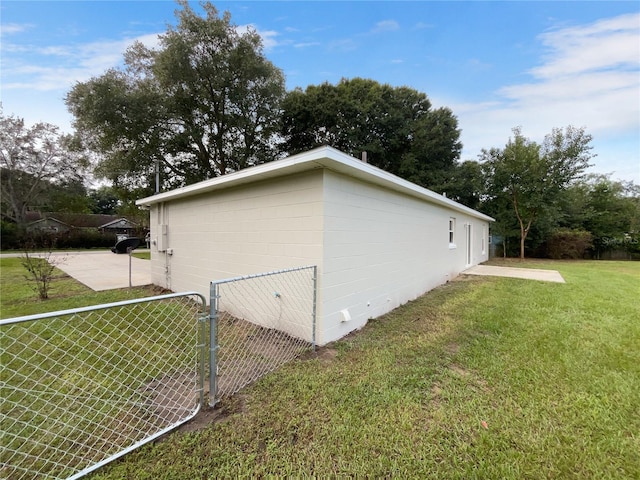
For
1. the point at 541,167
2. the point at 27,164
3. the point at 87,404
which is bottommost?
the point at 87,404

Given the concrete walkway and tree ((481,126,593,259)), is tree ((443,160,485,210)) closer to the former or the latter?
tree ((481,126,593,259))

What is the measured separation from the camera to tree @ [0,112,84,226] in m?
22.8

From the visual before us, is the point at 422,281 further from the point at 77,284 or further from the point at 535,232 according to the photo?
the point at 535,232

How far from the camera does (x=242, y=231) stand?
460cm

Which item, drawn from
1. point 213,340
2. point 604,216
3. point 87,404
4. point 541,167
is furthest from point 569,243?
point 87,404

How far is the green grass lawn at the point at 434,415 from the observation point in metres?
1.69

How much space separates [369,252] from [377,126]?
14.5 meters

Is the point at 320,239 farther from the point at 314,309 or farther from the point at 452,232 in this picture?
the point at 452,232

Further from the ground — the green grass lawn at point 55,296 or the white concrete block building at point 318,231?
the white concrete block building at point 318,231

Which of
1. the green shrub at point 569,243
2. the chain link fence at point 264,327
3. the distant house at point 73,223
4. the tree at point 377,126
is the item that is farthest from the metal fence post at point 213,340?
the distant house at point 73,223

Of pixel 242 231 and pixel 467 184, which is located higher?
pixel 467 184

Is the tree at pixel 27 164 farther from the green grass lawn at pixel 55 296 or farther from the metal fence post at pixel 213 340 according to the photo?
the metal fence post at pixel 213 340

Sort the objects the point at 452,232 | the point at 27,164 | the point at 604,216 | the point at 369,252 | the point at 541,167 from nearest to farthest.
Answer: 1. the point at 369,252
2. the point at 452,232
3. the point at 541,167
4. the point at 604,216
5. the point at 27,164

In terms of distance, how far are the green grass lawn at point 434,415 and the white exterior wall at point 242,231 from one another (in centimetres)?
151
